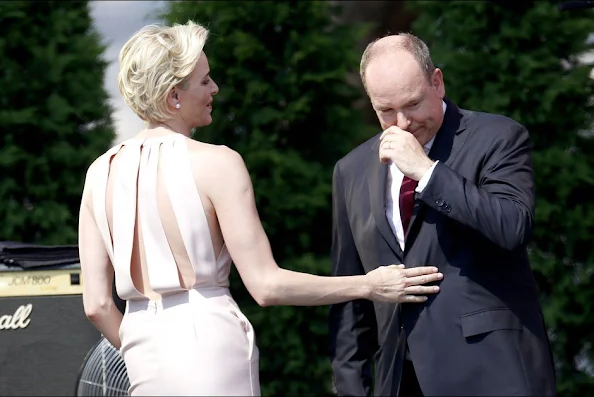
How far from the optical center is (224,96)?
6.14 meters

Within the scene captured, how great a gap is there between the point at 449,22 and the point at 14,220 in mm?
2748

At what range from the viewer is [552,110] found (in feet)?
20.0

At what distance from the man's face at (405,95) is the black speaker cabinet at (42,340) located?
1.87 m

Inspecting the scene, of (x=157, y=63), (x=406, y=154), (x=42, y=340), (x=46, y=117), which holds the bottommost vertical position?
(x=42, y=340)

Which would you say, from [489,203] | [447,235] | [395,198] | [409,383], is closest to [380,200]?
[395,198]

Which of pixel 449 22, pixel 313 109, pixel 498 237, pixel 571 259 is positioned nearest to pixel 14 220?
pixel 313 109

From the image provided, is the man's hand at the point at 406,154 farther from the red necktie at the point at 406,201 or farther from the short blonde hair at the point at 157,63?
the short blonde hair at the point at 157,63

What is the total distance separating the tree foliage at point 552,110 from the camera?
6004 millimetres

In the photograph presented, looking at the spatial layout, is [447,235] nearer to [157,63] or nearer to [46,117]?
[157,63]

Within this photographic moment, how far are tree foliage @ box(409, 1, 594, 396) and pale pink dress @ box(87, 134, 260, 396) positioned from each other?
3.60 m

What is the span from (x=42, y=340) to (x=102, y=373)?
324mm

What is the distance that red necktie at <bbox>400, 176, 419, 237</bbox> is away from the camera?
Answer: 309 centimetres

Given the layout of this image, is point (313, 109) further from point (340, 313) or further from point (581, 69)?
point (340, 313)

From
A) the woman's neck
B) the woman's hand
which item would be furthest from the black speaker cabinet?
the woman's hand
